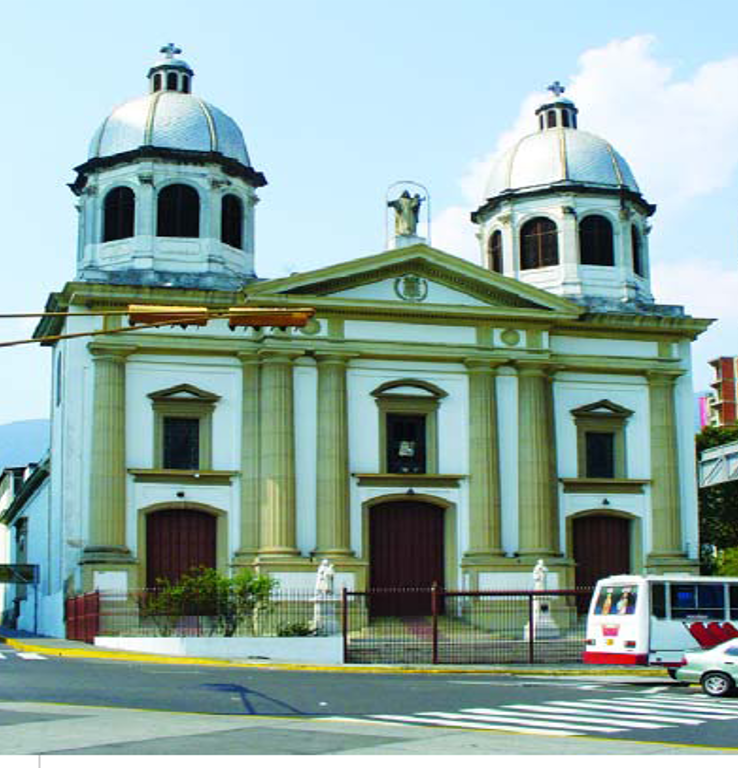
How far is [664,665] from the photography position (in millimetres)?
33375

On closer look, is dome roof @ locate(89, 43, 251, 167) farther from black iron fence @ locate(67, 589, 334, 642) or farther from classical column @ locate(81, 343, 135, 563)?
black iron fence @ locate(67, 589, 334, 642)

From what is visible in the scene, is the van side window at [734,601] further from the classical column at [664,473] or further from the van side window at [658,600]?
the classical column at [664,473]

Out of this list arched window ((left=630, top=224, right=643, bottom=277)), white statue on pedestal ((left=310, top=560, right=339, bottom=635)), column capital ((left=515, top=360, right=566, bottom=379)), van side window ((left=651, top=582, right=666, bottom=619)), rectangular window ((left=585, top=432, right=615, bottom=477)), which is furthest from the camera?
arched window ((left=630, top=224, right=643, bottom=277))

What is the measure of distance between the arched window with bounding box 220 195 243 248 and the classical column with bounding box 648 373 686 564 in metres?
16.1

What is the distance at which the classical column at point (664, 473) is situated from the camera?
163ft

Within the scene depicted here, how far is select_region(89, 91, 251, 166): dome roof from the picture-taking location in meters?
49.3

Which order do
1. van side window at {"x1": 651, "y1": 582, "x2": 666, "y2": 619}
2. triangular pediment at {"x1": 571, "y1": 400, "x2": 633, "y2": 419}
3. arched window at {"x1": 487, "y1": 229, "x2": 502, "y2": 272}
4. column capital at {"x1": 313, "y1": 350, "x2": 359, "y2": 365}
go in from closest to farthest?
van side window at {"x1": 651, "y1": 582, "x2": 666, "y2": 619} → column capital at {"x1": 313, "y1": 350, "x2": 359, "y2": 365} → triangular pediment at {"x1": 571, "y1": 400, "x2": 633, "y2": 419} → arched window at {"x1": 487, "y1": 229, "x2": 502, "y2": 272}

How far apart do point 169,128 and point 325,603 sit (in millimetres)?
18352

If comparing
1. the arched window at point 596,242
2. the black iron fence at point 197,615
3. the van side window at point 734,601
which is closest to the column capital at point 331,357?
the black iron fence at point 197,615

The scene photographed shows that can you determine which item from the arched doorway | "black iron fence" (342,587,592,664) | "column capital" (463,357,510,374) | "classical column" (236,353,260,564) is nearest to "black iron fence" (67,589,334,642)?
"black iron fence" (342,587,592,664)

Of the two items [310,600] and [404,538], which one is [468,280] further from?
[310,600]

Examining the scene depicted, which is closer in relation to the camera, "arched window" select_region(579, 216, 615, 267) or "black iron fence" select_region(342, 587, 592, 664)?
"black iron fence" select_region(342, 587, 592, 664)

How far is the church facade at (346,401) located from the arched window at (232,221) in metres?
0.09
